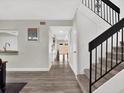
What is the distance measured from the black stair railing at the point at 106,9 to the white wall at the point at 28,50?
2.74 metres

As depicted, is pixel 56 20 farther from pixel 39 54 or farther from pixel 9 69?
pixel 9 69

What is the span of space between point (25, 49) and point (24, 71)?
1.01 m

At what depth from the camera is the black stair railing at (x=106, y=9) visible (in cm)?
532

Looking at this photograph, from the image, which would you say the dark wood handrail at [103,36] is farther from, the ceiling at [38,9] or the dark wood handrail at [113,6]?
the ceiling at [38,9]

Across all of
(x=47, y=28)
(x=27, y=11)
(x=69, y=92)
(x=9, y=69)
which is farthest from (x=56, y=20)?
(x=69, y=92)

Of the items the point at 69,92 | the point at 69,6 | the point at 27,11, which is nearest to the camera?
the point at 69,92

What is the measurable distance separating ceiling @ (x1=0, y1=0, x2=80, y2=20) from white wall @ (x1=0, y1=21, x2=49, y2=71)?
38 centimetres

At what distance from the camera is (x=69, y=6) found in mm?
6211

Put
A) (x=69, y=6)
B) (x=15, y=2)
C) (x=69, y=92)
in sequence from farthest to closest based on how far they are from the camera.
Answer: (x=69, y=6) < (x=15, y=2) < (x=69, y=92)

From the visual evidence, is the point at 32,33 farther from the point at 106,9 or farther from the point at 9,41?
the point at 106,9

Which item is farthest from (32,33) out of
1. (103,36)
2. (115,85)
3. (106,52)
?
(115,85)

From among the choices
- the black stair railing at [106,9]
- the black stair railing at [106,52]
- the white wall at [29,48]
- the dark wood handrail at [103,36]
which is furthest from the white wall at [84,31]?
the dark wood handrail at [103,36]

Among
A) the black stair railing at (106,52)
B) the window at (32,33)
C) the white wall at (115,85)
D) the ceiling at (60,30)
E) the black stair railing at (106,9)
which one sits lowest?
the white wall at (115,85)

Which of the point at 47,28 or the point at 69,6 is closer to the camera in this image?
the point at 69,6
